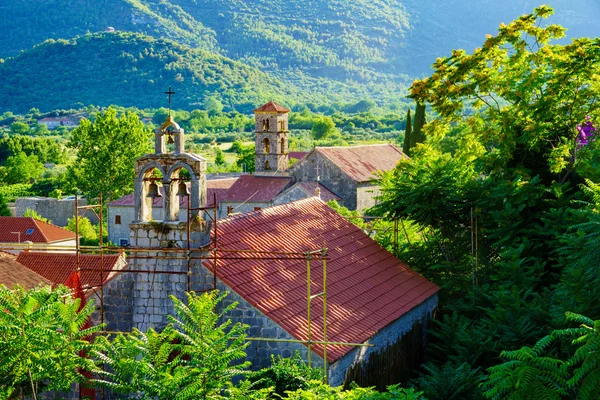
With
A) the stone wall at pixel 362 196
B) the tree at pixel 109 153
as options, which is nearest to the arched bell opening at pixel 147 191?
the stone wall at pixel 362 196

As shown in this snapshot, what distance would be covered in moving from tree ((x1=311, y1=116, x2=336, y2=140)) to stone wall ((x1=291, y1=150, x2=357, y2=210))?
3778 inches

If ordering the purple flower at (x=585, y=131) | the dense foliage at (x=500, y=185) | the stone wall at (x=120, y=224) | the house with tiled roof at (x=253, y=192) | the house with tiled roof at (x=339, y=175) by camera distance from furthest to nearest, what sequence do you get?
the stone wall at (x=120, y=224), the house with tiled roof at (x=253, y=192), the house with tiled roof at (x=339, y=175), the purple flower at (x=585, y=131), the dense foliage at (x=500, y=185)

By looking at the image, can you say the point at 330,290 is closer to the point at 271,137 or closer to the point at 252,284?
the point at 252,284

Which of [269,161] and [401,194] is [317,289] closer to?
[401,194]

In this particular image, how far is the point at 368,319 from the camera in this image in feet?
64.3

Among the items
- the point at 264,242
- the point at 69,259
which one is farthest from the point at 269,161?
the point at 264,242

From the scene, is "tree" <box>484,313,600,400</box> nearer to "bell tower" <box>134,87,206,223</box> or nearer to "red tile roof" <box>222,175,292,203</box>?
"bell tower" <box>134,87,206,223</box>

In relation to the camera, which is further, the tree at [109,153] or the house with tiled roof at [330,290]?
the tree at [109,153]

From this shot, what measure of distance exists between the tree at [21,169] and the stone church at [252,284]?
83.8 metres

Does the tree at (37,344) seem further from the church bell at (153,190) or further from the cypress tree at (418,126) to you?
the cypress tree at (418,126)

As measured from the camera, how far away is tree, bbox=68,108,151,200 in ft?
260

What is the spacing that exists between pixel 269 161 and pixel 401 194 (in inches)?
1477

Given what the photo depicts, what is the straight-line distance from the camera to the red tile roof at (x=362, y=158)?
202ft

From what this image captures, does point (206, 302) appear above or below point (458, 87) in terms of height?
below
